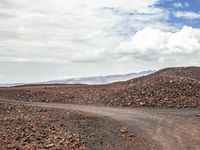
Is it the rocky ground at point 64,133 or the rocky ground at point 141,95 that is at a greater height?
the rocky ground at point 141,95

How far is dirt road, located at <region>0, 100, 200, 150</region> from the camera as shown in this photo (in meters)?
17.9

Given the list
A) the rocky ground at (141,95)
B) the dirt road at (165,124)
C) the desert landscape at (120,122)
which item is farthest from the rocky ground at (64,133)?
the rocky ground at (141,95)

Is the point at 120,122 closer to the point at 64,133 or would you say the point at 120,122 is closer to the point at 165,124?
the point at 165,124

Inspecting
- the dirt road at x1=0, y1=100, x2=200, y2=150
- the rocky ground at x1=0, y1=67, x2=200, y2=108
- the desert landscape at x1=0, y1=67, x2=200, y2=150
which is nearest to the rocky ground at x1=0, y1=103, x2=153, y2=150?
the desert landscape at x1=0, y1=67, x2=200, y2=150

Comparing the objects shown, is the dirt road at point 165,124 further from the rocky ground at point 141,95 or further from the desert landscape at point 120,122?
→ the rocky ground at point 141,95

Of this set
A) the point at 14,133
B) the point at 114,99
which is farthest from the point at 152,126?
the point at 114,99

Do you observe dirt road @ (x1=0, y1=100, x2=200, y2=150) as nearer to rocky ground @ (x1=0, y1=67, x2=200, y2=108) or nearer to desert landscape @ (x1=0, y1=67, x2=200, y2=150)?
desert landscape @ (x1=0, y1=67, x2=200, y2=150)

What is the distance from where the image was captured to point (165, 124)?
2142cm

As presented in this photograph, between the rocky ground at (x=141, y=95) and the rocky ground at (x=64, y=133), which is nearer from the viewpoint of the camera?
the rocky ground at (x=64, y=133)

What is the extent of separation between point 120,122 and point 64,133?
13.0 ft

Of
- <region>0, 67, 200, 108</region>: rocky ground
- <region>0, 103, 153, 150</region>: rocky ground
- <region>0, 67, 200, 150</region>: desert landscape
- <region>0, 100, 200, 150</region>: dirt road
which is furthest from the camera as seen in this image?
<region>0, 67, 200, 108</region>: rocky ground

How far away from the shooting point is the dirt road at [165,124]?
58.6 feet

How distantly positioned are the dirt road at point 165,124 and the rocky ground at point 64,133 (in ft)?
2.76

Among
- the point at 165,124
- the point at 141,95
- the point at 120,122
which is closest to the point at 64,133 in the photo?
the point at 120,122
